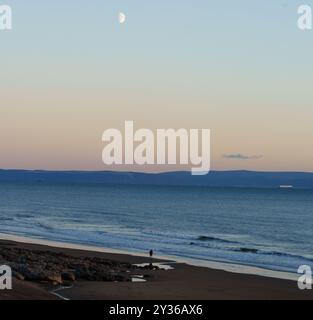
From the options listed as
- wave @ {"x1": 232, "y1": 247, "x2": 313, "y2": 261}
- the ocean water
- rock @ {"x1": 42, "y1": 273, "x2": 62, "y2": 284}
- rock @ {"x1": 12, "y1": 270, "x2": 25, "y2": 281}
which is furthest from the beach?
wave @ {"x1": 232, "y1": 247, "x2": 313, "y2": 261}

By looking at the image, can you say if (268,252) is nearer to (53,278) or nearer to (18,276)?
(53,278)

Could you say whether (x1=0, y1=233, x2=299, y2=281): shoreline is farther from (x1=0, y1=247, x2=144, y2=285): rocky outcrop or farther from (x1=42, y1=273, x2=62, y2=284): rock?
(x1=42, y1=273, x2=62, y2=284): rock

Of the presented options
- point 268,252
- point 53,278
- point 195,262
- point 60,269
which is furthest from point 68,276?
point 268,252

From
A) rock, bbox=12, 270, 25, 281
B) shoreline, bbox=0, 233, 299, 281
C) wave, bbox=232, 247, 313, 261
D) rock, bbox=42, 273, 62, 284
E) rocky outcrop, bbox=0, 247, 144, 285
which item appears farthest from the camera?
wave, bbox=232, 247, 313, 261

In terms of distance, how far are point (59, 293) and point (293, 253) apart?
1215 inches

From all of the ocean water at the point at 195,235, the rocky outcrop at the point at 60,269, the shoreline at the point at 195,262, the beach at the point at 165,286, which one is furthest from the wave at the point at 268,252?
the rocky outcrop at the point at 60,269

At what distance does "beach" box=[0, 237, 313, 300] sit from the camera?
26453 millimetres

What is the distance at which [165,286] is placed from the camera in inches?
1244

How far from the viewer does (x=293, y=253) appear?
178 feet

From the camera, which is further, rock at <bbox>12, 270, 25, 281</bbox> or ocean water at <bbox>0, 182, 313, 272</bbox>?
ocean water at <bbox>0, 182, 313, 272</bbox>

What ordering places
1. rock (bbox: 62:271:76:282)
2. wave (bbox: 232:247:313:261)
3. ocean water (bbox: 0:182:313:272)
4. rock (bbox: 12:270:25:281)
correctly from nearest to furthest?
rock (bbox: 12:270:25:281)
rock (bbox: 62:271:76:282)
ocean water (bbox: 0:182:313:272)
wave (bbox: 232:247:313:261)

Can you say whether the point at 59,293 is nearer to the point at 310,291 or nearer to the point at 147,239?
the point at 310,291
